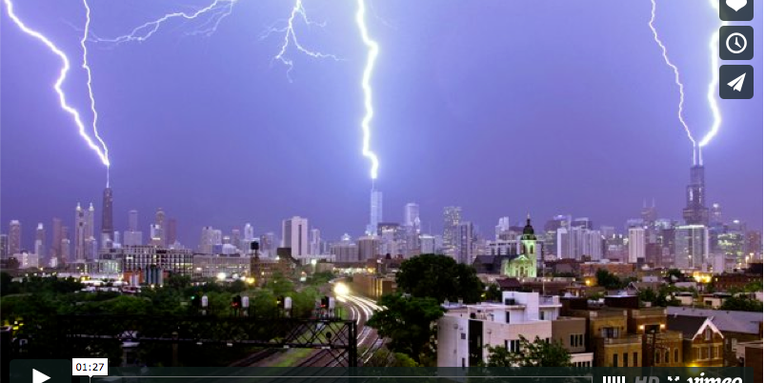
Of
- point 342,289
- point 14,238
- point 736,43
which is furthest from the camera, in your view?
point 14,238

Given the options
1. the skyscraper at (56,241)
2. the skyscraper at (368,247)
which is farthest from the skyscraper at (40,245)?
the skyscraper at (368,247)

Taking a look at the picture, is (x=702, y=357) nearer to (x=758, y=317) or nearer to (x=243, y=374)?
(x=758, y=317)

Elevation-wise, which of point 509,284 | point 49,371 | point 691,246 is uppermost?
point 49,371

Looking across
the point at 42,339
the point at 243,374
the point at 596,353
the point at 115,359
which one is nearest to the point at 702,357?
the point at 596,353

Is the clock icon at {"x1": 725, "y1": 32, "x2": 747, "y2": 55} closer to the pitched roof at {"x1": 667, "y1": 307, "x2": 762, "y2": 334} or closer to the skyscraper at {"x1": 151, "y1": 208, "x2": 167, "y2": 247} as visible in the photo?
the pitched roof at {"x1": 667, "y1": 307, "x2": 762, "y2": 334}

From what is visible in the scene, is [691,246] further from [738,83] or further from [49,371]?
[49,371]

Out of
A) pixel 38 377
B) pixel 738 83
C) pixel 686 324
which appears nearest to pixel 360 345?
pixel 686 324
